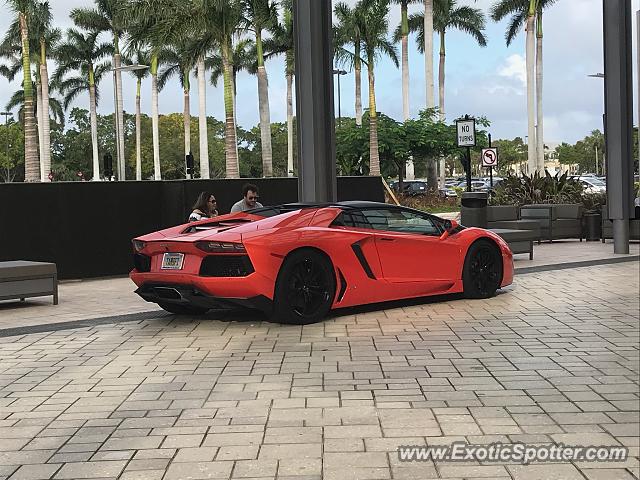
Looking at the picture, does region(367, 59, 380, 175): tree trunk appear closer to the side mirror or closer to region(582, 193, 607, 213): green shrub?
region(582, 193, 607, 213): green shrub

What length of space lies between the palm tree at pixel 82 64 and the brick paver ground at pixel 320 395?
62.5m

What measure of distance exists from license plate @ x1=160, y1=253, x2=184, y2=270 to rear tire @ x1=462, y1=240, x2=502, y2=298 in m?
3.42

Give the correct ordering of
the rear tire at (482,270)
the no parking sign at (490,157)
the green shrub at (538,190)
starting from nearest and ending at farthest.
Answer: the rear tire at (482,270) → the green shrub at (538,190) → the no parking sign at (490,157)

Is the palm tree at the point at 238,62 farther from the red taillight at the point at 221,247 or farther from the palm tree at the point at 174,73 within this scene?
the red taillight at the point at 221,247

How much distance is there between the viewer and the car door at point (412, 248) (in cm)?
880

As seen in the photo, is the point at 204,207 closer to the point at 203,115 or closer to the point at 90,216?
the point at 90,216

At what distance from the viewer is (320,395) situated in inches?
208

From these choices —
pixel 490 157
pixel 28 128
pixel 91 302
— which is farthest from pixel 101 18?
pixel 91 302

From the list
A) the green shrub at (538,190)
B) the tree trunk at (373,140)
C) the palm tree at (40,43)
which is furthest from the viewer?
the palm tree at (40,43)

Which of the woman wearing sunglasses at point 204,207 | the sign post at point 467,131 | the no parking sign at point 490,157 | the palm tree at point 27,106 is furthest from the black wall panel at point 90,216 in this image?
the palm tree at point 27,106

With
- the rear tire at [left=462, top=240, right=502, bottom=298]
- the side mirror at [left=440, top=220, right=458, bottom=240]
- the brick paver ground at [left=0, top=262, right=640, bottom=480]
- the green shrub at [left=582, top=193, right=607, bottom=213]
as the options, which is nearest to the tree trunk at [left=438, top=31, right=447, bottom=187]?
the green shrub at [left=582, top=193, right=607, bottom=213]

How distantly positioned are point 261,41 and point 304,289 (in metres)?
40.0

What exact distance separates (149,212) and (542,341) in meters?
9.37

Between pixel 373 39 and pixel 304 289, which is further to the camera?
pixel 373 39
